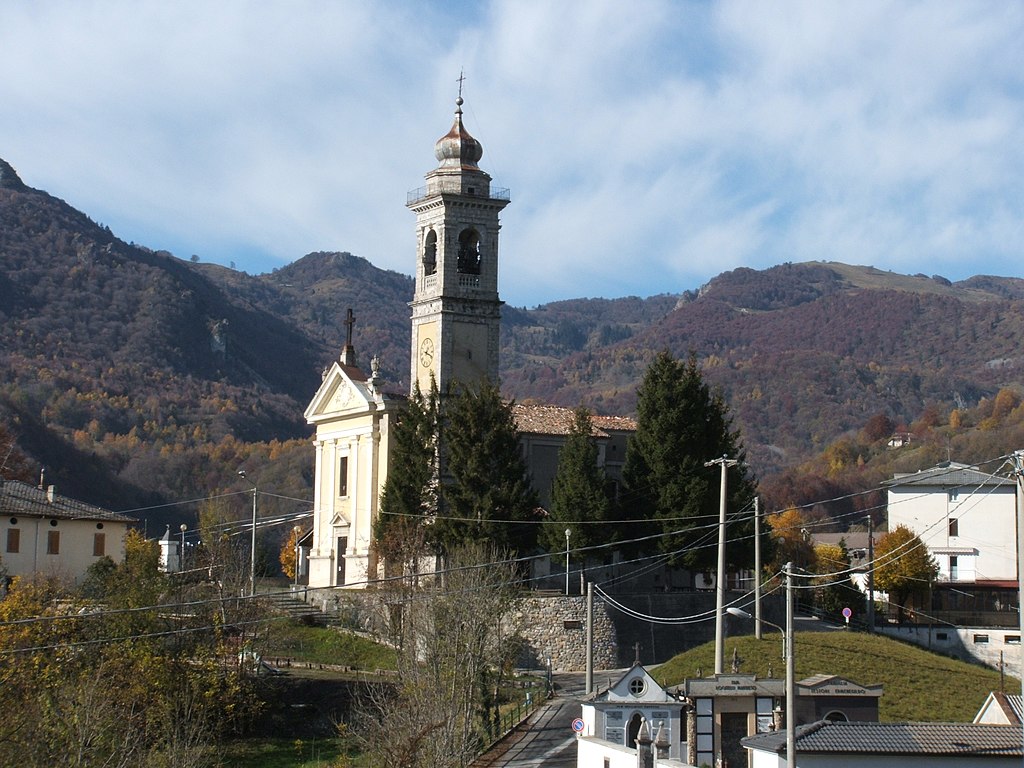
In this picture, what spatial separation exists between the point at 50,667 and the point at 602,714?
1517 centimetres

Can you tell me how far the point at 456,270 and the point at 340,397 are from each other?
7.91 metres

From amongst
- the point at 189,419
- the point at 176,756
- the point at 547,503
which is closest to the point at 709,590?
the point at 547,503

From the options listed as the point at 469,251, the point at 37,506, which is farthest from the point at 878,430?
the point at 37,506

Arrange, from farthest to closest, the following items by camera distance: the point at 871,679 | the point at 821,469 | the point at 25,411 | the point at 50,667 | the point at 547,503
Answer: the point at 821,469 → the point at 25,411 → the point at 547,503 → the point at 871,679 → the point at 50,667

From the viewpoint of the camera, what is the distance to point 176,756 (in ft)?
125

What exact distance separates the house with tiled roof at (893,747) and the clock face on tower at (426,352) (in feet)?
114

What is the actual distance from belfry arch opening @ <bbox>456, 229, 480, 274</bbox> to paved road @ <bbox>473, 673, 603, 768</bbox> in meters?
21.6

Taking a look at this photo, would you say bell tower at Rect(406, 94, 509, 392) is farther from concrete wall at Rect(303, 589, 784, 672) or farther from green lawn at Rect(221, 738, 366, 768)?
green lawn at Rect(221, 738, 366, 768)

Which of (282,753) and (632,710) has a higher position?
(632,710)

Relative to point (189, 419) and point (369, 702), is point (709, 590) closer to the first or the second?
point (369, 702)

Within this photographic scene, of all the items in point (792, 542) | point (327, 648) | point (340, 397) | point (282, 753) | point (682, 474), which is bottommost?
point (282, 753)

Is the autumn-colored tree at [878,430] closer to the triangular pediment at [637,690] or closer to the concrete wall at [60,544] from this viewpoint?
the concrete wall at [60,544]

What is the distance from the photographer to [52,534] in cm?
6431

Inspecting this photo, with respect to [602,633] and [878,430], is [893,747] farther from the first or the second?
[878,430]
